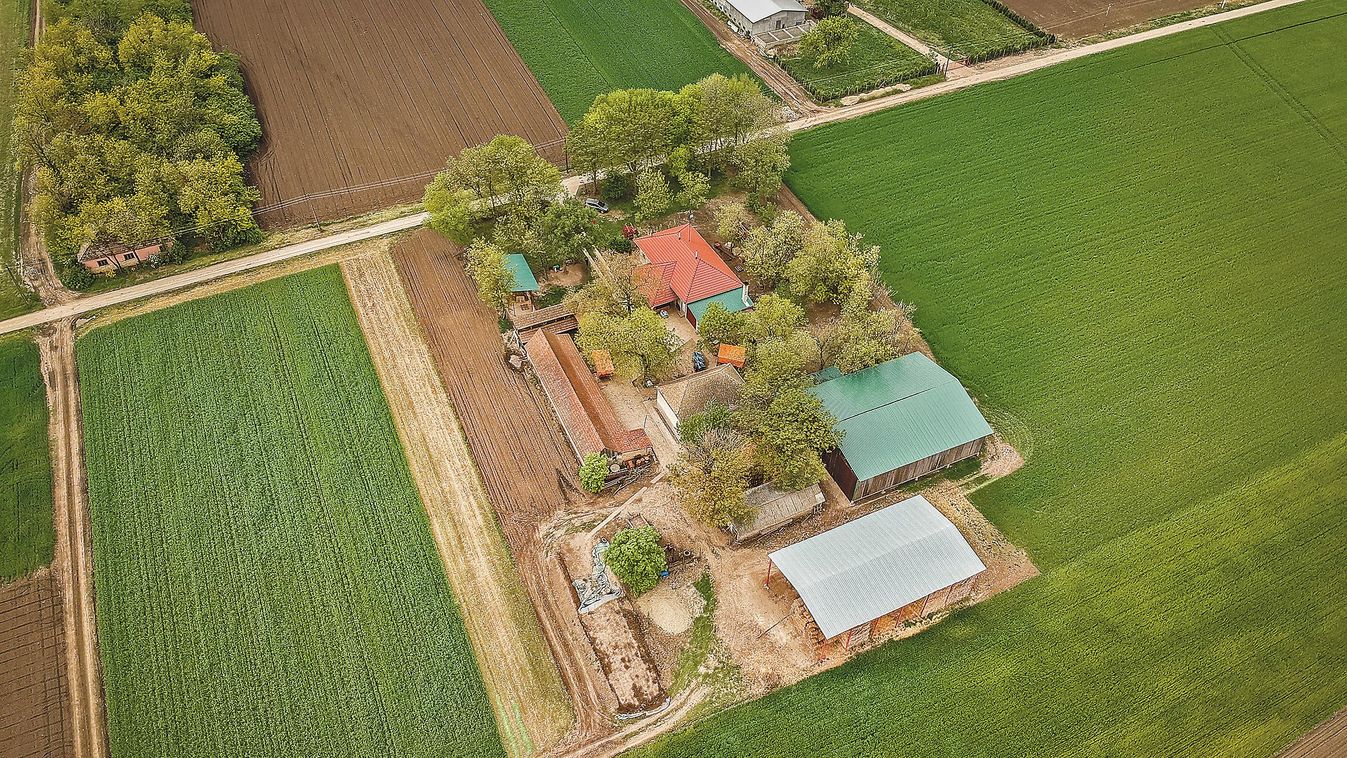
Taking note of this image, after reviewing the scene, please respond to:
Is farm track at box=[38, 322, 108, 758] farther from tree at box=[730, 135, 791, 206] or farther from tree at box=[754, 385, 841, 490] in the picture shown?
tree at box=[730, 135, 791, 206]

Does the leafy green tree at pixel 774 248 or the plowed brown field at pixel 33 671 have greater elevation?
the leafy green tree at pixel 774 248

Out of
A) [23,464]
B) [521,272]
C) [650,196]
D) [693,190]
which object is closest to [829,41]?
[693,190]

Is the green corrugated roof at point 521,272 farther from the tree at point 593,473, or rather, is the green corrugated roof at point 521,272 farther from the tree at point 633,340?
the tree at point 593,473

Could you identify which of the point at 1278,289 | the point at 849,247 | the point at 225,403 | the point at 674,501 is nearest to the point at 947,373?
the point at 849,247

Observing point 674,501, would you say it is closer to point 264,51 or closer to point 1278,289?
point 1278,289

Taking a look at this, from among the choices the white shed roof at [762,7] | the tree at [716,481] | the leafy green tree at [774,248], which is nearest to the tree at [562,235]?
the leafy green tree at [774,248]
